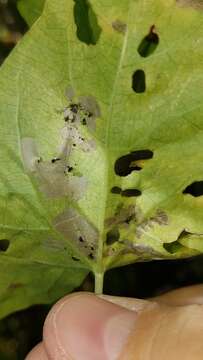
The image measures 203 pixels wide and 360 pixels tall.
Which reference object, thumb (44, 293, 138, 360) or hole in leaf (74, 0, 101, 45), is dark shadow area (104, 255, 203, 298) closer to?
thumb (44, 293, 138, 360)

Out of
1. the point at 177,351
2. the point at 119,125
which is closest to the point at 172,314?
the point at 177,351

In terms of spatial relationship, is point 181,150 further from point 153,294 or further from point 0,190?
point 153,294

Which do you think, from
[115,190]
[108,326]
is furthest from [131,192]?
[108,326]

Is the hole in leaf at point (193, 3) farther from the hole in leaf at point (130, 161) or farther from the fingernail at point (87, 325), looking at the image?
the fingernail at point (87, 325)

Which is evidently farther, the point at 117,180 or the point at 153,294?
the point at 153,294

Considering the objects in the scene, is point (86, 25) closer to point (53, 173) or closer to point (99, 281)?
point (53, 173)

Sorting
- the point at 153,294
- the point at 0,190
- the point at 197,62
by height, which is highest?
the point at 197,62
